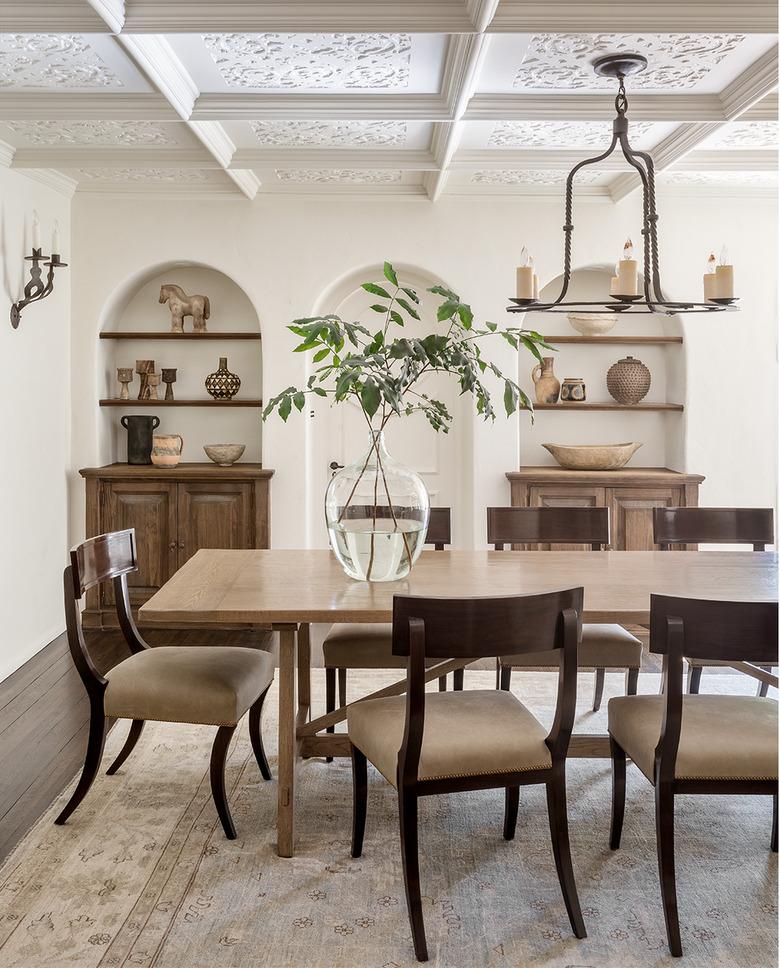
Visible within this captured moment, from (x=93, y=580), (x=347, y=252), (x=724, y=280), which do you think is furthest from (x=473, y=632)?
(x=347, y=252)

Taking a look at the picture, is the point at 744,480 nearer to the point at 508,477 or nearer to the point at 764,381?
the point at 764,381

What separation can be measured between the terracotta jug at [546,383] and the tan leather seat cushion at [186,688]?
3287mm

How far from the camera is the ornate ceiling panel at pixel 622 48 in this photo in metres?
3.18

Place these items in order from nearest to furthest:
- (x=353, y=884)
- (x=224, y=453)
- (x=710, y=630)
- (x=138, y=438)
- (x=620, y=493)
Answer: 1. (x=710, y=630)
2. (x=353, y=884)
3. (x=620, y=493)
4. (x=224, y=453)
5. (x=138, y=438)

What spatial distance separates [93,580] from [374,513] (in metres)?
0.94

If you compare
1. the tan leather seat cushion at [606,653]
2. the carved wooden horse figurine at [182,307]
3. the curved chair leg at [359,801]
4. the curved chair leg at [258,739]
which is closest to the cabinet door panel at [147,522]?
the carved wooden horse figurine at [182,307]

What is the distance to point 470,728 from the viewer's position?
8.06 ft

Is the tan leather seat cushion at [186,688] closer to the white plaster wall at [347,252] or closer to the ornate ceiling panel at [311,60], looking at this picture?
the ornate ceiling panel at [311,60]

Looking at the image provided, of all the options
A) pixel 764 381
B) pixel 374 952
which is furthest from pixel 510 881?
pixel 764 381

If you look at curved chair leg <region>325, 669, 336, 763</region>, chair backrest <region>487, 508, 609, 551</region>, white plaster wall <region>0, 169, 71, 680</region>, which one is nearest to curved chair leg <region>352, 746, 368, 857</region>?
curved chair leg <region>325, 669, 336, 763</region>

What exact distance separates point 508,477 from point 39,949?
3.77 meters

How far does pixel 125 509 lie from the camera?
544 cm

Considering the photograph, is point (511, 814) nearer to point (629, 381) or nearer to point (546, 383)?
point (546, 383)

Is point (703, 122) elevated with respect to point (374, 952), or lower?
elevated
